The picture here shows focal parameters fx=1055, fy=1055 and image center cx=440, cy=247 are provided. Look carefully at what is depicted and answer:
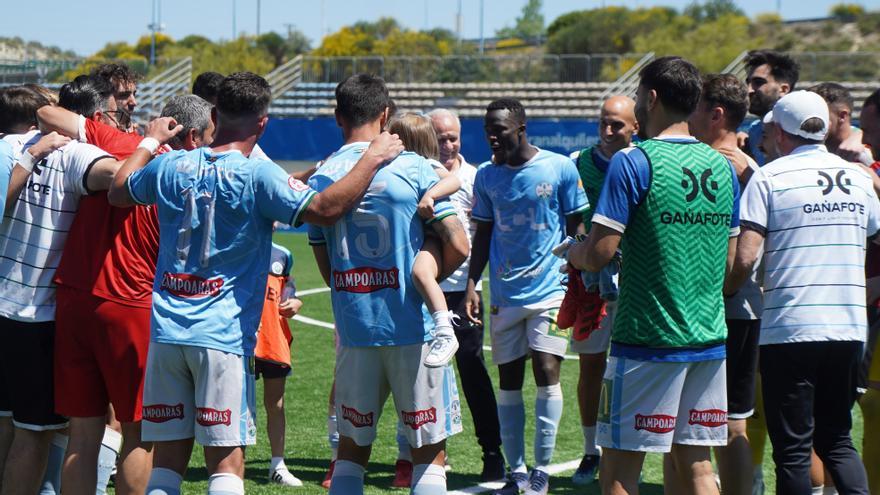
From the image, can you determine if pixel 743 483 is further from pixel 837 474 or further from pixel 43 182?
pixel 43 182

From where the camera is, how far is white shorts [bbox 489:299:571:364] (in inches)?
260

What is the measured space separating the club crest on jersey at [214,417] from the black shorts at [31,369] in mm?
1125

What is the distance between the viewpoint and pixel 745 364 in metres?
5.54

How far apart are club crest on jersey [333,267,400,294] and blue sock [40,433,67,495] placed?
190cm

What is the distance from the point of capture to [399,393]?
15.7 feet

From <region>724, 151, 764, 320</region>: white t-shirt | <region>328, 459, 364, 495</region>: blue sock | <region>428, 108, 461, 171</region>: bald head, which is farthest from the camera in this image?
<region>428, 108, 461, 171</region>: bald head

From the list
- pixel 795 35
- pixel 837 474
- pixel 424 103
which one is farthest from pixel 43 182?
pixel 795 35

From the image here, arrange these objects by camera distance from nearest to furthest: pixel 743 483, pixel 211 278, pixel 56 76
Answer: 1. pixel 211 278
2. pixel 743 483
3. pixel 56 76

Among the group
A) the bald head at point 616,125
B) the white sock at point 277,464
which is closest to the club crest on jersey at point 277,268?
the white sock at point 277,464

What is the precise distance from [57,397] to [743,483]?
136 inches

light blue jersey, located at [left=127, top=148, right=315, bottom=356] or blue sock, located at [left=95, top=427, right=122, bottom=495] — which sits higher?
light blue jersey, located at [left=127, top=148, right=315, bottom=356]

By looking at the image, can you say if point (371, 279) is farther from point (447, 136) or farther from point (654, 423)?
point (447, 136)

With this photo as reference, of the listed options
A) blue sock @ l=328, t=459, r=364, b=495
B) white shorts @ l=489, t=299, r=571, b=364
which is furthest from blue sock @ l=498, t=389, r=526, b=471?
blue sock @ l=328, t=459, r=364, b=495

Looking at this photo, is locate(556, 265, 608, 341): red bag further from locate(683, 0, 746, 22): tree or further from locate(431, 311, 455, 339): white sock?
locate(683, 0, 746, 22): tree
